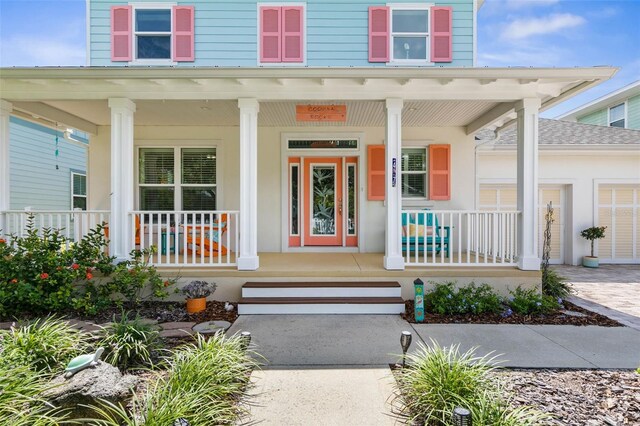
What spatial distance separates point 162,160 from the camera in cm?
740

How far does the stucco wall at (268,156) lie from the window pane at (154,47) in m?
1.49

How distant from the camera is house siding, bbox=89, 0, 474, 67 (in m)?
7.30

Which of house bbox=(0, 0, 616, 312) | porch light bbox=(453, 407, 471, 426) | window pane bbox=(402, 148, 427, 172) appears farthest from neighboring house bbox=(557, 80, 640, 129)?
porch light bbox=(453, 407, 471, 426)

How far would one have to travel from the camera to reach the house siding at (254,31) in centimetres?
730

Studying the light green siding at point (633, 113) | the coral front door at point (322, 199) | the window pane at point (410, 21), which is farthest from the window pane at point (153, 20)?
the light green siding at point (633, 113)

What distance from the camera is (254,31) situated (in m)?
7.34

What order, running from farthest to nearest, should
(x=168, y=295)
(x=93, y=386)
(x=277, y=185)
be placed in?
(x=277, y=185) < (x=168, y=295) < (x=93, y=386)

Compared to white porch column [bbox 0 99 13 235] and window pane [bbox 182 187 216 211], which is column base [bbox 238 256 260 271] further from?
white porch column [bbox 0 99 13 235]

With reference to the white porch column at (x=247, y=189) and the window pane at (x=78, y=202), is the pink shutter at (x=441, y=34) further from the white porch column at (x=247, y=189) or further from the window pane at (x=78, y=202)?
the window pane at (x=78, y=202)

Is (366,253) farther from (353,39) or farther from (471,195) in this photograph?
(353,39)

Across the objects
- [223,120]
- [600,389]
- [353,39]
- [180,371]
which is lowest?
[600,389]

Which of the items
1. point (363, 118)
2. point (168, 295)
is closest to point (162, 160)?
point (168, 295)

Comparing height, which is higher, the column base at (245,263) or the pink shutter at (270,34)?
the pink shutter at (270,34)

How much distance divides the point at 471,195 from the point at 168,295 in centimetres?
608
